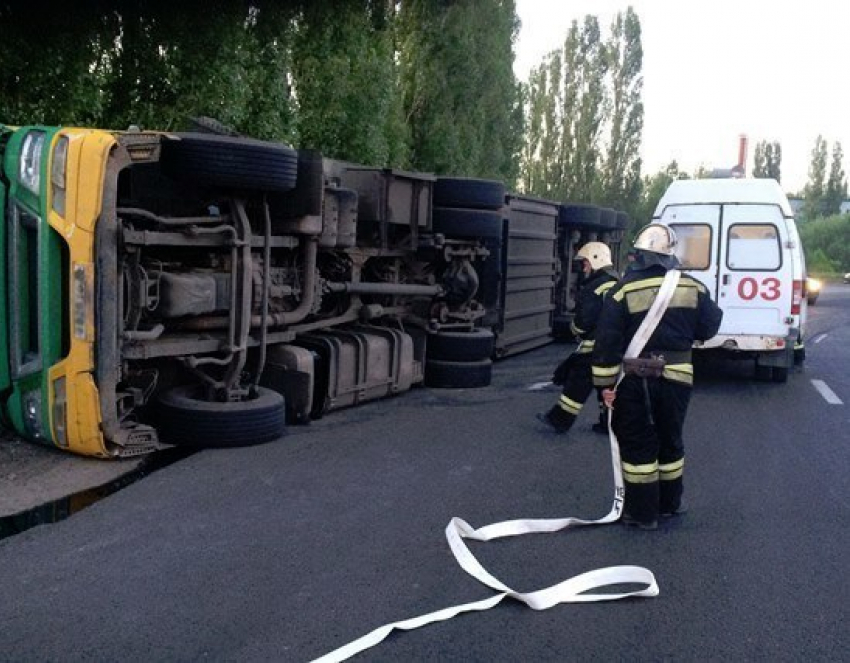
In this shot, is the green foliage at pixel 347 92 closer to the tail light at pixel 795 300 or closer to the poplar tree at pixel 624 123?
the tail light at pixel 795 300

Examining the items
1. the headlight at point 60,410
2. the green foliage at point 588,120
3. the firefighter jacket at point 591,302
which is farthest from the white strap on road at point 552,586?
the green foliage at point 588,120

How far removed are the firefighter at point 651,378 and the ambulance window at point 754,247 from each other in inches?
226

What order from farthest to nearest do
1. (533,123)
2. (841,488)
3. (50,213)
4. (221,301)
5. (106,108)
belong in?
(533,123) → (106,108) → (221,301) → (841,488) → (50,213)

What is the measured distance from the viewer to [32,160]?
20.3ft

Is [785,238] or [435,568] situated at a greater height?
[785,238]

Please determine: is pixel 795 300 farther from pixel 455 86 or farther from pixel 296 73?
pixel 455 86

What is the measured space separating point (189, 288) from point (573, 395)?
317 centimetres

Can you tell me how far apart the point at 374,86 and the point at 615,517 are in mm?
13150

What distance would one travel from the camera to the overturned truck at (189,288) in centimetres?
609

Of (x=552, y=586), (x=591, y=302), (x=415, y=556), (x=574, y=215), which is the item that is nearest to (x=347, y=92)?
(x=574, y=215)

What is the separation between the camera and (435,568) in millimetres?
4699

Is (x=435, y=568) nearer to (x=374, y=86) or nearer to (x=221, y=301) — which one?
(x=221, y=301)

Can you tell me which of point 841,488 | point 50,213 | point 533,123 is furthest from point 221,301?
point 533,123

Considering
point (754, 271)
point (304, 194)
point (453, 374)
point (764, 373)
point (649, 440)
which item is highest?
point (304, 194)
